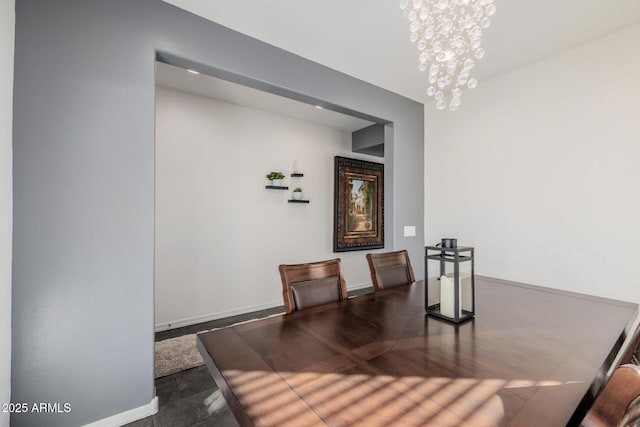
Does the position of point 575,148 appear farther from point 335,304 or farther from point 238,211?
point 238,211

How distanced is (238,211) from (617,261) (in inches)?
139

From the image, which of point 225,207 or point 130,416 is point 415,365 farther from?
point 225,207

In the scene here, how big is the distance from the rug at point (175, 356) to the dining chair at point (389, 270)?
168cm

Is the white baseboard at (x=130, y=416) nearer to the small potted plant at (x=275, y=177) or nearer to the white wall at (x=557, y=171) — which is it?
the small potted plant at (x=275, y=177)

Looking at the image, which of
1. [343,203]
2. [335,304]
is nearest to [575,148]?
[335,304]

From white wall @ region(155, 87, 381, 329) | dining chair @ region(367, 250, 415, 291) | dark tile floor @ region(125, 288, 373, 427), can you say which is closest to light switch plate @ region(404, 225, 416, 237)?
dining chair @ region(367, 250, 415, 291)

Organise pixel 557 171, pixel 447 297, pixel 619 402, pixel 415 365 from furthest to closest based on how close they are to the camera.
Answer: pixel 557 171, pixel 447 297, pixel 415 365, pixel 619 402

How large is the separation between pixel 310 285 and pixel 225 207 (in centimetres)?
222

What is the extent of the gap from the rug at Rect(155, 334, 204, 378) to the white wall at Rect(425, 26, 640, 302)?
284 cm

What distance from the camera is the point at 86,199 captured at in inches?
62.9

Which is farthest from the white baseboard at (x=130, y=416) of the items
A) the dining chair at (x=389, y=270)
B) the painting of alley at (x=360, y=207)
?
the painting of alley at (x=360, y=207)

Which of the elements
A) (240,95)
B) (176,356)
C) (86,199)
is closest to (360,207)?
(240,95)

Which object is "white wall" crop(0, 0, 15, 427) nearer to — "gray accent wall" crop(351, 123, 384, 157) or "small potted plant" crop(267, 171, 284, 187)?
"small potted plant" crop(267, 171, 284, 187)

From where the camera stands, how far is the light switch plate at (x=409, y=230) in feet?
10.7
